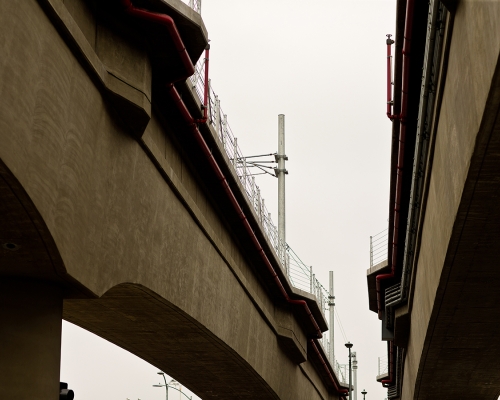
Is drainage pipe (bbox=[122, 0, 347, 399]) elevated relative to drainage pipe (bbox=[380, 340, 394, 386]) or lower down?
elevated

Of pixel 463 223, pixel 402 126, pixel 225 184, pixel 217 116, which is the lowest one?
pixel 463 223

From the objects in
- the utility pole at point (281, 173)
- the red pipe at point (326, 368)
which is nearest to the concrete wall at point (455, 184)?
the red pipe at point (326, 368)

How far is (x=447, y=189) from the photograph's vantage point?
39.0 ft

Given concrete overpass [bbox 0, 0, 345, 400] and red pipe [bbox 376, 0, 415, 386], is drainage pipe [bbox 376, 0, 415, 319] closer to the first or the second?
red pipe [bbox 376, 0, 415, 386]

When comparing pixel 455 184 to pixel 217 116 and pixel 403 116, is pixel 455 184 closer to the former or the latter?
pixel 403 116

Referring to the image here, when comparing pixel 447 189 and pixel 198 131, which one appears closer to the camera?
pixel 447 189

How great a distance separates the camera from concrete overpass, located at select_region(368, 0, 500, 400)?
890 centimetres

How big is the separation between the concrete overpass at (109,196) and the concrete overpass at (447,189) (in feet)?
11.5

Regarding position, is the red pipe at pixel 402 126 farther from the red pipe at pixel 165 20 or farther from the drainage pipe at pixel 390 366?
the drainage pipe at pixel 390 366

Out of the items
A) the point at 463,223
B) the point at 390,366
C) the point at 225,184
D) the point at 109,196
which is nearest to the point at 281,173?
the point at 390,366

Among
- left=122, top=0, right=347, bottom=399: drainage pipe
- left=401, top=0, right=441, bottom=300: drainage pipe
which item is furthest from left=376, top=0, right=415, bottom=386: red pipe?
left=122, top=0, right=347, bottom=399: drainage pipe

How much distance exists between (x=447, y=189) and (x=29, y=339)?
19.8ft

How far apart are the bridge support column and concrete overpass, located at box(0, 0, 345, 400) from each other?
0.01 m

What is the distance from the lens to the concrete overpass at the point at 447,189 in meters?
8.90
